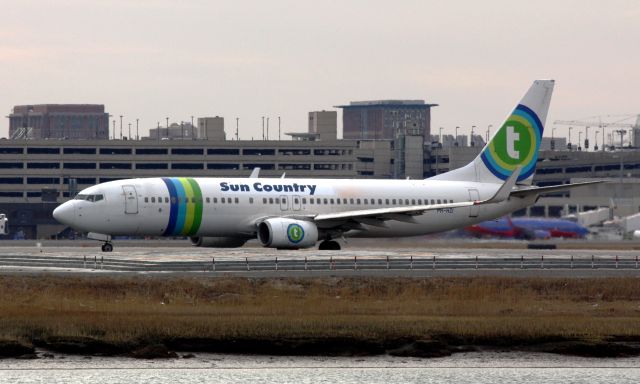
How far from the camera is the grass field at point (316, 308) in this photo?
168ft

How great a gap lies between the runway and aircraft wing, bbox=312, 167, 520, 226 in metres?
4.44

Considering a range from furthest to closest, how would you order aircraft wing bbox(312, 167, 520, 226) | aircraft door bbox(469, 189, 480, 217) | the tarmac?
aircraft door bbox(469, 189, 480, 217) < aircraft wing bbox(312, 167, 520, 226) < the tarmac

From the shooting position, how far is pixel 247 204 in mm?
83938

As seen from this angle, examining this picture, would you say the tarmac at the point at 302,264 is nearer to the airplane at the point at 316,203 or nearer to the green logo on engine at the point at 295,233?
the green logo on engine at the point at 295,233

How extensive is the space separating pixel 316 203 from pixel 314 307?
29.5 metres

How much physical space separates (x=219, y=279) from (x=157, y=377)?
55.6 ft

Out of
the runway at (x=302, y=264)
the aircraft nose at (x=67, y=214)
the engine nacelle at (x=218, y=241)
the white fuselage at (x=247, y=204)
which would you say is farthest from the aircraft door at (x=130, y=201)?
the engine nacelle at (x=218, y=241)

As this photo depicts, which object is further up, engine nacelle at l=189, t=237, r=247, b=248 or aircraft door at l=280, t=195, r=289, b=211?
aircraft door at l=280, t=195, r=289, b=211

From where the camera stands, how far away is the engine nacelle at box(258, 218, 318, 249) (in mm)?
81625

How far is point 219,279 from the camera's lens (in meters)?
63.3

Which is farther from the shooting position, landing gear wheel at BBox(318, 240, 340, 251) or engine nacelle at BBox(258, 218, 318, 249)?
landing gear wheel at BBox(318, 240, 340, 251)

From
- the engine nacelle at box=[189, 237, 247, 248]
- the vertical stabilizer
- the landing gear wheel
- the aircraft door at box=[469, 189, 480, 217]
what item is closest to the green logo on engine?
the landing gear wheel

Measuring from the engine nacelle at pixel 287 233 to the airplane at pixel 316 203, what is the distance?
59mm

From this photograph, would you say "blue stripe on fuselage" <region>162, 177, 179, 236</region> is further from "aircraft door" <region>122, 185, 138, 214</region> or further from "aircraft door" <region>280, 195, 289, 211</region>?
"aircraft door" <region>280, 195, 289, 211</region>
